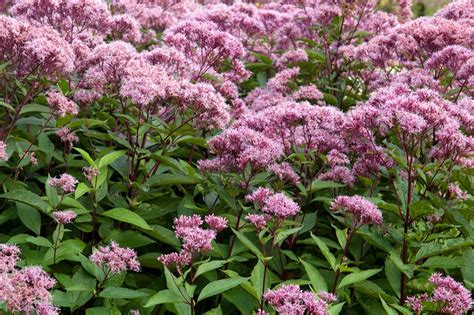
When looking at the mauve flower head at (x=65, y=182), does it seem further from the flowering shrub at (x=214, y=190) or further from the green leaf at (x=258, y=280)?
the green leaf at (x=258, y=280)

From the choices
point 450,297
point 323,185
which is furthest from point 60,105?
point 450,297

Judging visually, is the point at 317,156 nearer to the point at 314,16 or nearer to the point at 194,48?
the point at 194,48

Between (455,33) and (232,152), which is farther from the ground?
(455,33)

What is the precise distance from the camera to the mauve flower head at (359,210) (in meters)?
3.33

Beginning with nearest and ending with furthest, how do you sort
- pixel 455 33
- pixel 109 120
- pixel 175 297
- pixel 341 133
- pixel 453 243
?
pixel 175 297, pixel 453 243, pixel 341 133, pixel 109 120, pixel 455 33

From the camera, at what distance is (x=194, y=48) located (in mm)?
5191

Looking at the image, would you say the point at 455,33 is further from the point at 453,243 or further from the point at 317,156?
the point at 453,243

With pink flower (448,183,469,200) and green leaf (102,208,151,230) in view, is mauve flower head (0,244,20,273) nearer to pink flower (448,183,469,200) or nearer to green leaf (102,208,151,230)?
green leaf (102,208,151,230)

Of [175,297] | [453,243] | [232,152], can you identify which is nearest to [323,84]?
[232,152]

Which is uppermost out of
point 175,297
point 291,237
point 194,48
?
point 194,48

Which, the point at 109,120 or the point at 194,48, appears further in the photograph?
the point at 194,48

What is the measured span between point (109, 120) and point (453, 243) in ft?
7.91

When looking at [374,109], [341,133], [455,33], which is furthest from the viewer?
[455,33]

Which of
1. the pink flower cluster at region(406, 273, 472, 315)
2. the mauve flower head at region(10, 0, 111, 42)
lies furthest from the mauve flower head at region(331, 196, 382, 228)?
the mauve flower head at region(10, 0, 111, 42)
